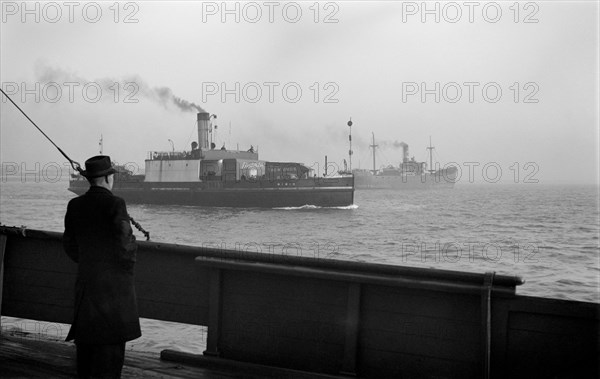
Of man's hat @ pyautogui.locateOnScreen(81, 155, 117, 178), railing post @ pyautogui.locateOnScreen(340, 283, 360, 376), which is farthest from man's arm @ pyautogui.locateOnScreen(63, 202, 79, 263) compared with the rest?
railing post @ pyautogui.locateOnScreen(340, 283, 360, 376)

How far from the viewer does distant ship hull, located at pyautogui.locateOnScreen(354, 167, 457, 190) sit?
118581 millimetres

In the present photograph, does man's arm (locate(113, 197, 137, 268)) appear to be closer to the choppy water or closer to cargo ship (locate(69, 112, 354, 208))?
the choppy water

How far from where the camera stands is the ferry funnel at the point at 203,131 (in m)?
51.3

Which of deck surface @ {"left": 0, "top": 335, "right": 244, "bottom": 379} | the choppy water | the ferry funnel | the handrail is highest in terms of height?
the ferry funnel

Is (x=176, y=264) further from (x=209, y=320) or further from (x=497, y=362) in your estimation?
(x=497, y=362)

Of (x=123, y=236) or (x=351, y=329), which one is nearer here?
(x=123, y=236)

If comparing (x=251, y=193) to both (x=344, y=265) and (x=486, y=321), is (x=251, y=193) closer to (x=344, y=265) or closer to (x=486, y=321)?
(x=344, y=265)

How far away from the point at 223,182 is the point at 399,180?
259ft

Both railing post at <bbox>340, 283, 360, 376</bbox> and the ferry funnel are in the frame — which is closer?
railing post at <bbox>340, 283, 360, 376</bbox>

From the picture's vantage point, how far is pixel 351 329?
3.37 metres

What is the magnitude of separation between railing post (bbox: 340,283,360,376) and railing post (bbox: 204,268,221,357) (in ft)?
2.88

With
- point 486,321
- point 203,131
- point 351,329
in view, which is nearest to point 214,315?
point 351,329

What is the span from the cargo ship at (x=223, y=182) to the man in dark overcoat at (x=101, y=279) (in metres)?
39.1

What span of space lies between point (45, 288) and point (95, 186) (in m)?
1.78
